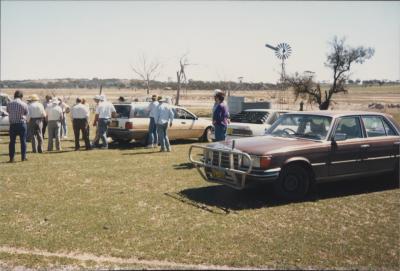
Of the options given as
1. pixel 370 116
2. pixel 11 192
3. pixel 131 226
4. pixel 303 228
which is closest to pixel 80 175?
pixel 11 192

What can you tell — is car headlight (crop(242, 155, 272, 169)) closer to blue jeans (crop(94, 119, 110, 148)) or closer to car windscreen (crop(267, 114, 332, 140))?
car windscreen (crop(267, 114, 332, 140))

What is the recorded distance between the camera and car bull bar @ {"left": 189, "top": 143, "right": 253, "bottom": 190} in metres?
7.21

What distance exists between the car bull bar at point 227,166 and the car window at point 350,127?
2075mm

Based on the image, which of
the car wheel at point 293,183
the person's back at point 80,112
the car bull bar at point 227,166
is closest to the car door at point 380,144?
the car wheel at point 293,183

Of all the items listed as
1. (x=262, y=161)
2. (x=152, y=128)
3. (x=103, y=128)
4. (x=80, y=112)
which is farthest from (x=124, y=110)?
(x=262, y=161)

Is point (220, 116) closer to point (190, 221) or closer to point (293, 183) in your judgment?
point (293, 183)

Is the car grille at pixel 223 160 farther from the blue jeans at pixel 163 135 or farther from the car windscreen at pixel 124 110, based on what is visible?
the car windscreen at pixel 124 110

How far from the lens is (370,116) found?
8711mm

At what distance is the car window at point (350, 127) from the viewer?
26.9ft

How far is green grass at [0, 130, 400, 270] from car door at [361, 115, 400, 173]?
54 cm

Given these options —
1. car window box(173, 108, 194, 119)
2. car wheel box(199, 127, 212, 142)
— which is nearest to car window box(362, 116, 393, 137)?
car window box(173, 108, 194, 119)

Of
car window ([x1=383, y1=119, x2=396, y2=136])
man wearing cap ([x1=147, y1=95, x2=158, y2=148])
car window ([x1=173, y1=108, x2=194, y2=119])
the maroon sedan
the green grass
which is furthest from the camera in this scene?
car window ([x1=173, y1=108, x2=194, y2=119])

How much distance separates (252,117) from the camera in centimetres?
1251

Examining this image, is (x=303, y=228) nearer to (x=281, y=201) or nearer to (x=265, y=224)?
(x=265, y=224)
